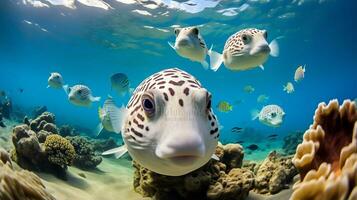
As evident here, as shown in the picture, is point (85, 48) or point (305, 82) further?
point (305, 82)

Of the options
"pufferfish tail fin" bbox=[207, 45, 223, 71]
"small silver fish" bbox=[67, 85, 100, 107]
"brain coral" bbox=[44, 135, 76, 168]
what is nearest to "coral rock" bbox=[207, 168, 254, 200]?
"pufferfish tail fin" bbox=[207, 45, 223, 71]

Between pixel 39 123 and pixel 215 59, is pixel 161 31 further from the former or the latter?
pixel 215 59

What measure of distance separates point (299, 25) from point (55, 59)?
36.0 meters

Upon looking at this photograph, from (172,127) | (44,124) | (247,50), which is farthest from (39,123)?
(172,127)

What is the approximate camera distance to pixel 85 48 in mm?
38500

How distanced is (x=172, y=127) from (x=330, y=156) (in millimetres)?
1510

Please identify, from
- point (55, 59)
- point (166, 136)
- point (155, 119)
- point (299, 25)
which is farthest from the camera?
point (55, 59)

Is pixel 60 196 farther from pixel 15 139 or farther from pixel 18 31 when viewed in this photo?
pixel 18 31

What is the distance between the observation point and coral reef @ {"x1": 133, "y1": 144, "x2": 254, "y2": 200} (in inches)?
196

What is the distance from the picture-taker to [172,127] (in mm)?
2561

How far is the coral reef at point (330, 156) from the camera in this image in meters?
2.20

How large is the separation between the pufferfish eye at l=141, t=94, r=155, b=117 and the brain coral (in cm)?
524

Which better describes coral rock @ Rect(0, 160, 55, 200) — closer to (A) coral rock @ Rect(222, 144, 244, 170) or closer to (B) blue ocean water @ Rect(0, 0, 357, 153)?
(A) coral rock @ Rect(222, 144, 244, 170)

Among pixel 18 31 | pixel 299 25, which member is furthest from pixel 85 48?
pixel 299 25
